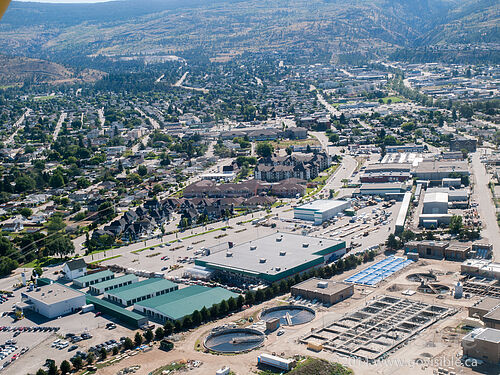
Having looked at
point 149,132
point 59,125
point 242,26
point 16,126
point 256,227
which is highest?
point 242,26

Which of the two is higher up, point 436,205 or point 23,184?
point 23,184

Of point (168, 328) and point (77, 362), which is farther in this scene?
point (168, 328)

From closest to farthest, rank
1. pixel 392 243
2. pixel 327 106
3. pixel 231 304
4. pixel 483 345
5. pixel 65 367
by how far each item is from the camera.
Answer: pixel 483 345 → pixel 65 367 → pixel 231 304 → pixel 392 243 → pixel 327 106

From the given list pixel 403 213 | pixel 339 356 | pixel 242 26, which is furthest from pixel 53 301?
pixel 242 26

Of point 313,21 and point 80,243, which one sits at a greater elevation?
point 313,21

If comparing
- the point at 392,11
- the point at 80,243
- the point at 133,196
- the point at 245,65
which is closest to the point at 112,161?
the point at 133,196

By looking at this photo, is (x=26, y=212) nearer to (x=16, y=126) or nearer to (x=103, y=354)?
(x=103, y=354)

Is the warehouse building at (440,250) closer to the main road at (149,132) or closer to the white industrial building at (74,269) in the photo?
the white industrial building at (74,269)

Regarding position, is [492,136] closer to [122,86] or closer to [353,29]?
[122,86]
